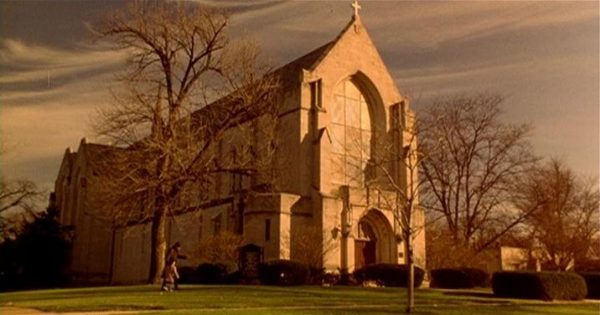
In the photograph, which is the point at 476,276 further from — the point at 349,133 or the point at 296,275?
the point at 349,133

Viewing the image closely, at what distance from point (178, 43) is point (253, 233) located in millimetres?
12885

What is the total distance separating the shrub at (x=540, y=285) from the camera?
87.5 ft

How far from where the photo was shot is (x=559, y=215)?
4906cm

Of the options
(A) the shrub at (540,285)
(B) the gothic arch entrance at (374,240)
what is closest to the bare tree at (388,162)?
(B) the gothic arch entrance at (374,240)

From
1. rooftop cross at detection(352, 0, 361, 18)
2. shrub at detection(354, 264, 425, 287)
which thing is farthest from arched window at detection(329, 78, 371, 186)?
shrub at detection(354, 264, 425, 287)

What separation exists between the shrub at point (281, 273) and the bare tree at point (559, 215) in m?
23.0

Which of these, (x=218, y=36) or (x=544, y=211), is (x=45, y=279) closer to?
(x=218, y=36)

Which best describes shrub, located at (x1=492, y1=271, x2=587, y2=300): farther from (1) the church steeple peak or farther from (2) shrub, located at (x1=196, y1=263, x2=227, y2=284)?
(1) the church steeple peak

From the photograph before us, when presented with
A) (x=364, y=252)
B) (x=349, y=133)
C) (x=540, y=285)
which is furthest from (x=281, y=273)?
(x=349, y=133)

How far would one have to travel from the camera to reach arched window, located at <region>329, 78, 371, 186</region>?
43.1 meters

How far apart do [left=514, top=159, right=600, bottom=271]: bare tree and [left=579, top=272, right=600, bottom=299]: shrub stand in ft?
57.6

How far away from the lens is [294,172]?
41969 mm

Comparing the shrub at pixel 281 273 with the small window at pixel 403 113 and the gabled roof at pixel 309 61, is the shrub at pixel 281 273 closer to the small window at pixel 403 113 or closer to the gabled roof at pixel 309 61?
the gabled roof at pixel 309 61

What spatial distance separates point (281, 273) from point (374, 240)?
37.9 feet
